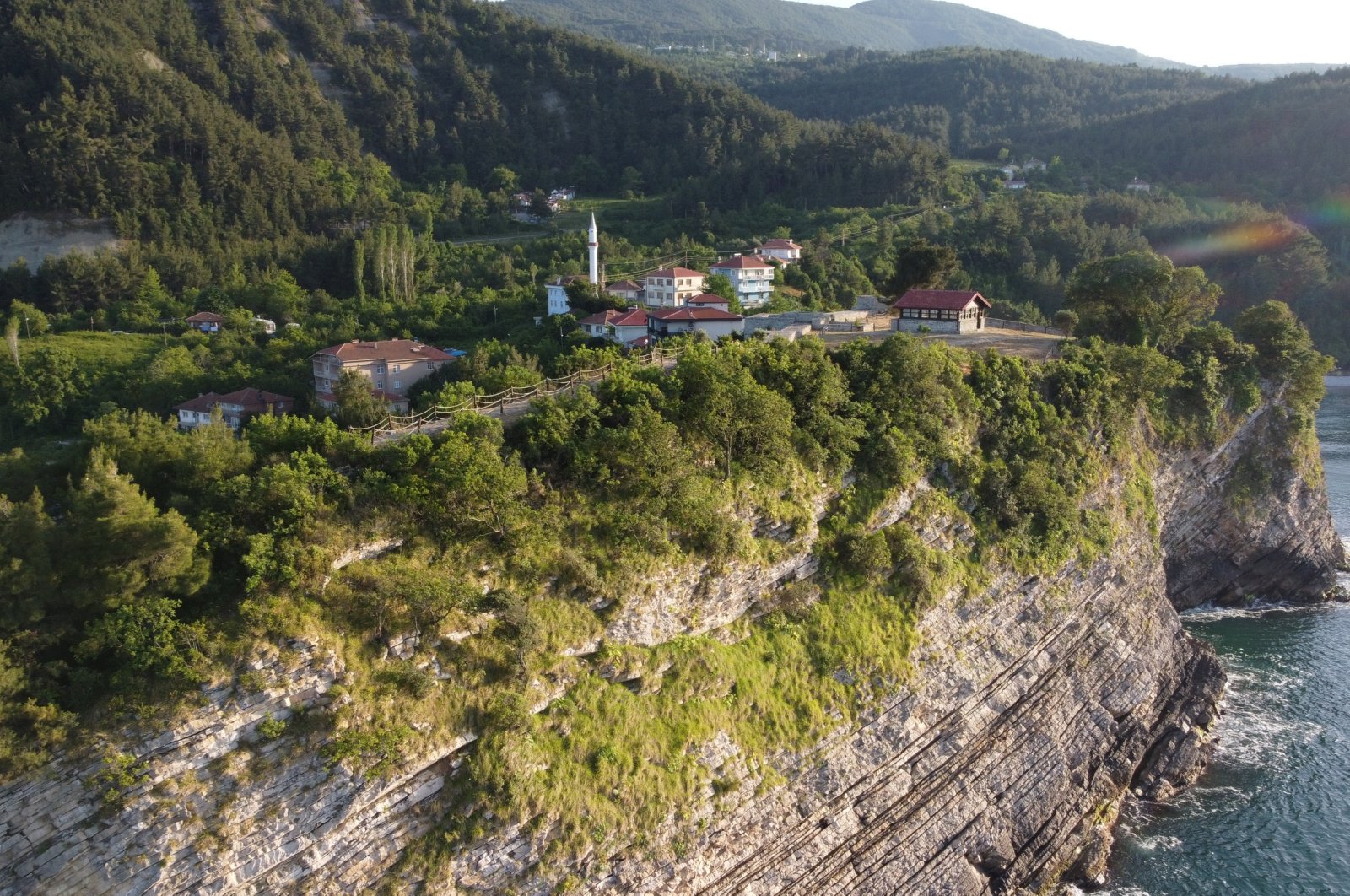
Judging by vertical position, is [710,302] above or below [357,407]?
below

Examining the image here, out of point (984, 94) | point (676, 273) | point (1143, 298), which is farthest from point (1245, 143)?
point (676, 273)

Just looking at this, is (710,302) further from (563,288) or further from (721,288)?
(563,288)

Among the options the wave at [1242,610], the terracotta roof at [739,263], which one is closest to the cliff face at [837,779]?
the wave at [1242,610]

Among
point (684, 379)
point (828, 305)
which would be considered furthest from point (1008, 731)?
point (828, 305)

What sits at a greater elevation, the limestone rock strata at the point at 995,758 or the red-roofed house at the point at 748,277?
the red-roofed house at the point at 748,277

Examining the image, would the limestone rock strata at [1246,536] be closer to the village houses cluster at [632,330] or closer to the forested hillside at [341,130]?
the village houses cluster at [632,330]

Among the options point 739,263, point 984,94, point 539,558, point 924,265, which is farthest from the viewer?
point 984,94
